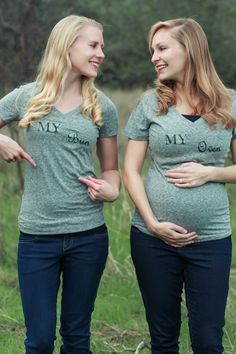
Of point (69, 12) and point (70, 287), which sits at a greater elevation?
point (69, 12)

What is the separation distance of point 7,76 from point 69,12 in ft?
5.16

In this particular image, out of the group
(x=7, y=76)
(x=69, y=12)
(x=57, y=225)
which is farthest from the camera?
(x=69, y=12)

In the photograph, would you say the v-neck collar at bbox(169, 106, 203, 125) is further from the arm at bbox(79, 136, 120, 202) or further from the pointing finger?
the pointing finger

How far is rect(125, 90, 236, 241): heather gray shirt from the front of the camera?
4148mm

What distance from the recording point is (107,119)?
4.28 meters

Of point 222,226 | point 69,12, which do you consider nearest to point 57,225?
point 222,226

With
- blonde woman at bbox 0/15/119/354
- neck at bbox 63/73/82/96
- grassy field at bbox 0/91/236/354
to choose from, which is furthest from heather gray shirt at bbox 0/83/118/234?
grassy field at bbox 0/91/236/354

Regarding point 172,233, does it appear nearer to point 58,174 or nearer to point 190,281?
point 190,281

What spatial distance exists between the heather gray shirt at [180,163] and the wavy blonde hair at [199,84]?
5cm

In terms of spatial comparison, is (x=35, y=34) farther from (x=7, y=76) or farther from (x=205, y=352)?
(x=205, y=352)

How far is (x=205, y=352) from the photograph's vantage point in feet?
14.0

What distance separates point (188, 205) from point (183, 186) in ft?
0.33

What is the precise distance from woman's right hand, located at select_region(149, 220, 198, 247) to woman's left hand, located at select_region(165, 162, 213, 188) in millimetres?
206

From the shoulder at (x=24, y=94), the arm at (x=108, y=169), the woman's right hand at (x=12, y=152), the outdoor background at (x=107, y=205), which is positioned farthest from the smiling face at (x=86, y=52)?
the outdoor background at (x=107, y=205)
